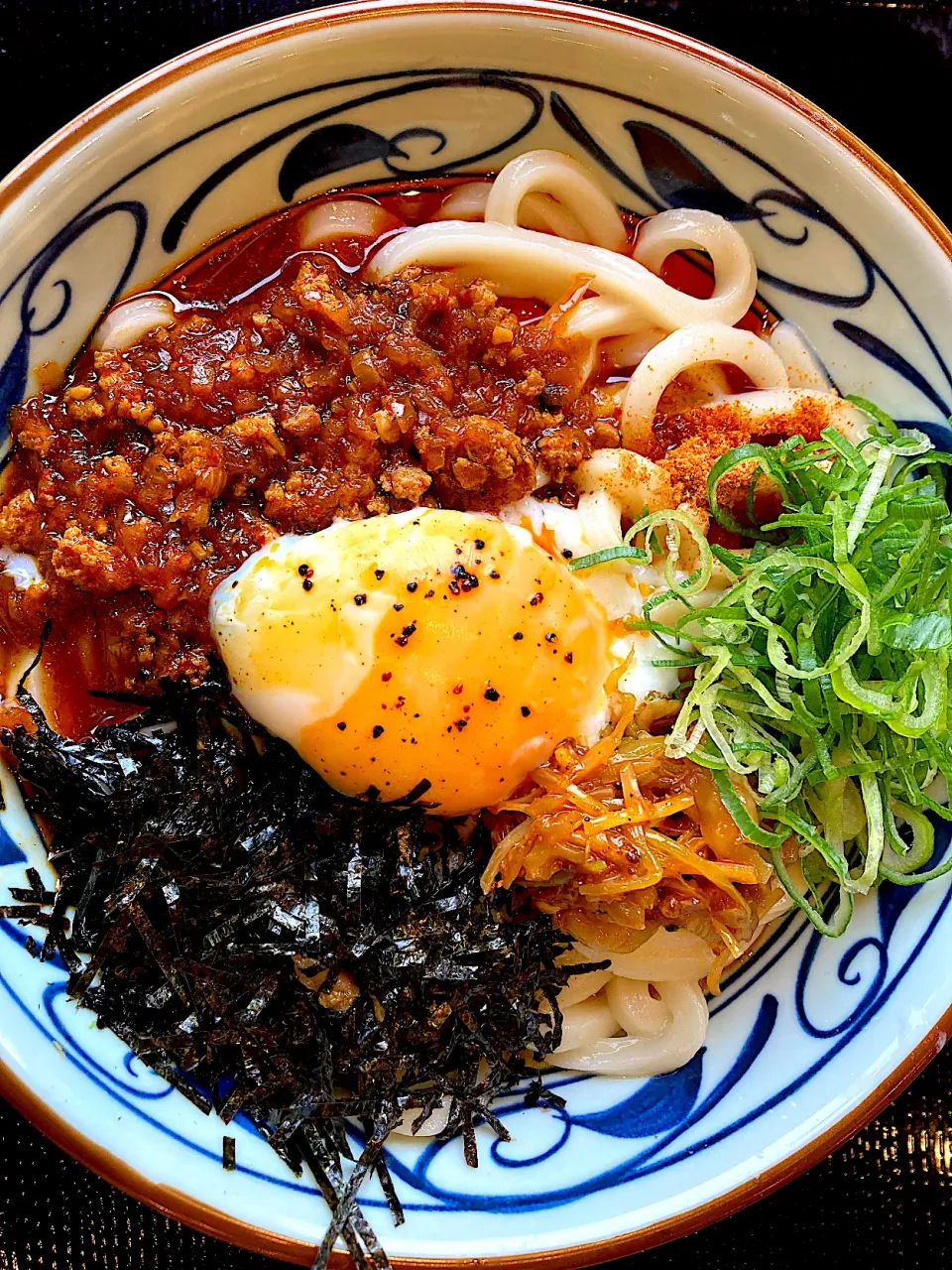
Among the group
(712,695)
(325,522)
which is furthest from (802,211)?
(325,522)

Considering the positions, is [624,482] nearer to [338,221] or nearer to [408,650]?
[408,650]

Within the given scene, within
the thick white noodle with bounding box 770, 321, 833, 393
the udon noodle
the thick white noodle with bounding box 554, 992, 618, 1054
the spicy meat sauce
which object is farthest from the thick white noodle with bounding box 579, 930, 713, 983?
the thick white noodle with bounding box 770, 321, 833, 393

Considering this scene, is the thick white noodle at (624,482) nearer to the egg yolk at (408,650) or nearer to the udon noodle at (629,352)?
the udon noodle at (629,352)

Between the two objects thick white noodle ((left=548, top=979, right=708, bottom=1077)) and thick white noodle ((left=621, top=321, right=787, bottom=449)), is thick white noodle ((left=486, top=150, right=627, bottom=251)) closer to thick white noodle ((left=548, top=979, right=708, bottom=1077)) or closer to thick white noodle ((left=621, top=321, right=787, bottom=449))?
thick white noodle ((left=621, top=321, right=787, bottom=449))

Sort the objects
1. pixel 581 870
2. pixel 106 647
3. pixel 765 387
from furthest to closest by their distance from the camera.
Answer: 1. pixel 765 387
2. pixel 106 647
3. pixel 581 870

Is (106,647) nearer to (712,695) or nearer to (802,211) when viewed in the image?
(712,695)
